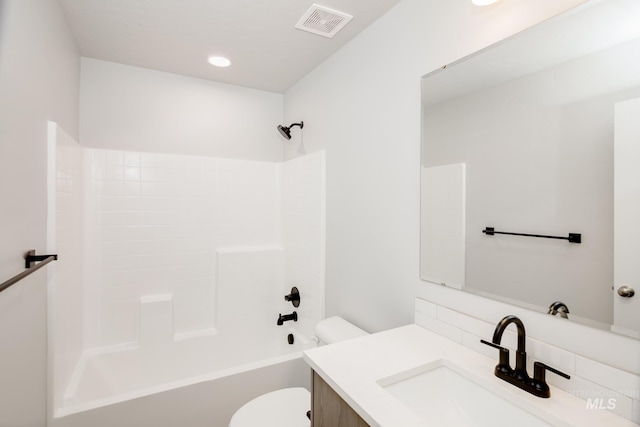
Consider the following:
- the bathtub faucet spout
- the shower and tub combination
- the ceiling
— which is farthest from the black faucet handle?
the bathtub faucet spout

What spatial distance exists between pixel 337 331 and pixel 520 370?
981 millimetres

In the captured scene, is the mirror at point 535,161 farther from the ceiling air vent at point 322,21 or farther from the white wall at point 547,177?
the ceiling air vent at point 322,21

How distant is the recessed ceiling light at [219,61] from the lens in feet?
7.10

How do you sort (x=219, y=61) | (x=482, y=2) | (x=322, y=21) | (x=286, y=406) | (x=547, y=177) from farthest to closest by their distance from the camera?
(x=219, y=61) < (x=322, y=21) < (x=286, y=406) < (x=482, y=2) < (x=547, y=177)

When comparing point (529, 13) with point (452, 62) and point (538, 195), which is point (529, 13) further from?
point (538, 195)

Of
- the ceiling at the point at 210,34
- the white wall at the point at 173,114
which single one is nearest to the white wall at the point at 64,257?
the white wall at the point at 173,114

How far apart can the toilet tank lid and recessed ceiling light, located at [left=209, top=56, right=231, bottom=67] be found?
1943 millimetres

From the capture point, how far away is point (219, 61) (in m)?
2.21

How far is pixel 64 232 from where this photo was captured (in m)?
1.71

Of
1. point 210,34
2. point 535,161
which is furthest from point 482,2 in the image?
point 210,34

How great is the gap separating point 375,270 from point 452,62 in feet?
3.50

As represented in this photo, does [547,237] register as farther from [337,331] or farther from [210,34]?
[210,34]

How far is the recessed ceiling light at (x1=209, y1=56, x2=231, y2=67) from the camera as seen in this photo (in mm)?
2164

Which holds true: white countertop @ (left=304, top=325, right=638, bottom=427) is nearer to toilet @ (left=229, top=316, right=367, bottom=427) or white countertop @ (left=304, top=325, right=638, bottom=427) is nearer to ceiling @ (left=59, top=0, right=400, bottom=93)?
toilet @ (left=229, top=316, right=367, bottom=427)
